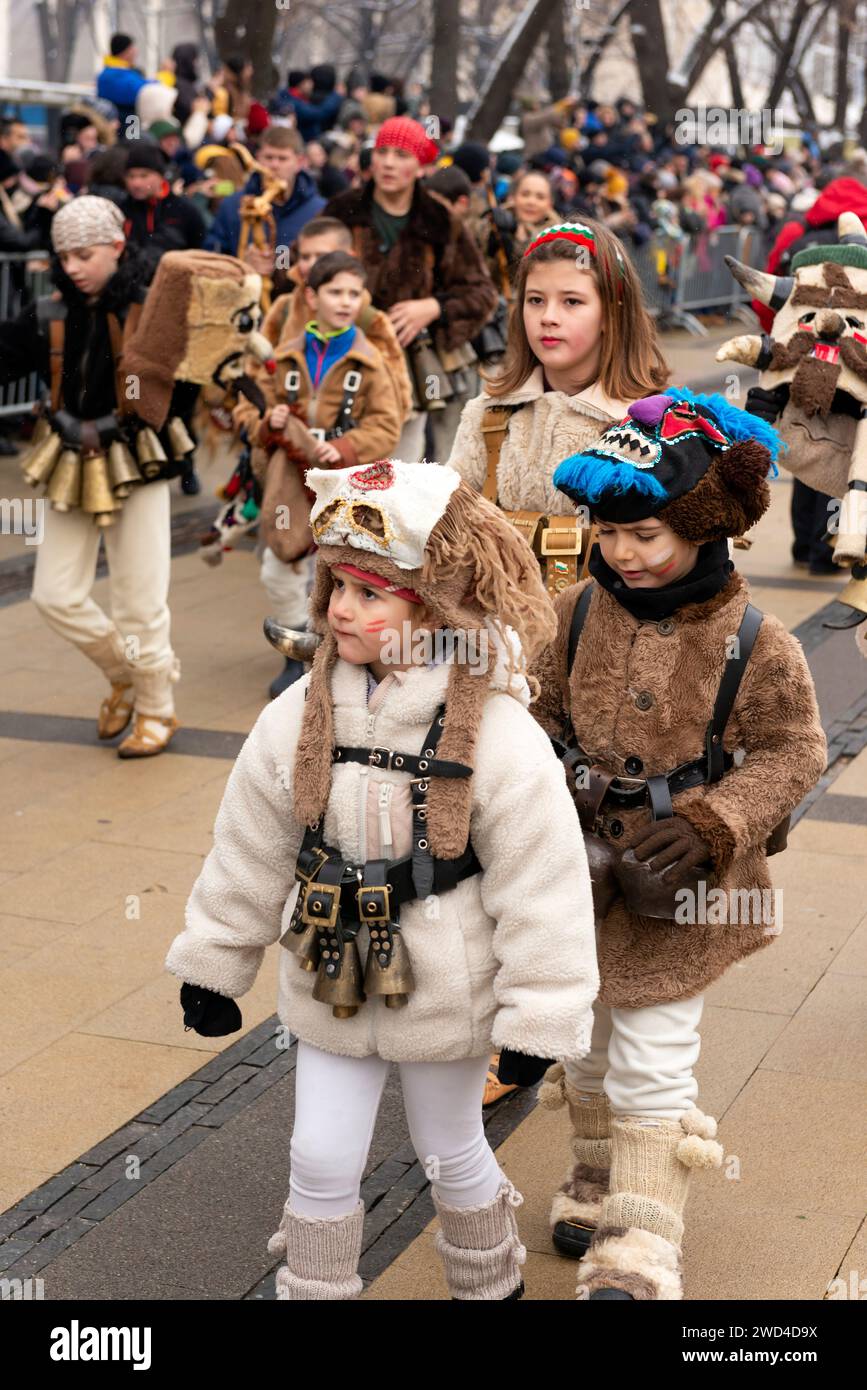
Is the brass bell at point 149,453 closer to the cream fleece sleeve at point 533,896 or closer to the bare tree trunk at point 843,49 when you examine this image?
the cream fleece sleeve at point 533,896

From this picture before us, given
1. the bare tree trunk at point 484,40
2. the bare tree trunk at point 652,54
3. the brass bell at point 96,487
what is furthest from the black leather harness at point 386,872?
the bare tree trunk at point 484,40

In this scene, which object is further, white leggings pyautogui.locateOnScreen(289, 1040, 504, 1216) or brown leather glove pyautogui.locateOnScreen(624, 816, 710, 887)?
brown leather glove pyautogui.locateOnScreen(624, 816, 710, 887)

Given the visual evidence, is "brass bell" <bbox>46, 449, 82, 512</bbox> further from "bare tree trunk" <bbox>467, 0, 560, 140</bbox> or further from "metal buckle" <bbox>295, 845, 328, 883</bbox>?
"bare tree trunk" <bbox>467, 0, 560, 140</bbox>

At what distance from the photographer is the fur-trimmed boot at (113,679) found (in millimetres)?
7648

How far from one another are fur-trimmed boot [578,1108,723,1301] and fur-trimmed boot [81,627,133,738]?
4.37 m

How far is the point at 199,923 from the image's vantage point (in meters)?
3.55

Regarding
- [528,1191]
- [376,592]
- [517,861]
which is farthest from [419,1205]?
[376,592]

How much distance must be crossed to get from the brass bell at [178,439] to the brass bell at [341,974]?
437 cm

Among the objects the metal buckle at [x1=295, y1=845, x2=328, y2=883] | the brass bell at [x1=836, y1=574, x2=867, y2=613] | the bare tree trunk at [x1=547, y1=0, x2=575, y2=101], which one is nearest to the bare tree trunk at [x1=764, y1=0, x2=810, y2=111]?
the bare tree trunk at [x1=547, y1=0, x2=575, y2=101]

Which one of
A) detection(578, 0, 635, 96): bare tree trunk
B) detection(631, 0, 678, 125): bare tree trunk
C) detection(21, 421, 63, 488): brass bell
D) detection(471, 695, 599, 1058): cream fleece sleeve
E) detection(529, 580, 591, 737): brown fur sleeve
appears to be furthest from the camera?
detection(578, 0, 635, 96): bare tree trunk

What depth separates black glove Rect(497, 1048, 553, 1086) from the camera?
330 centimetres

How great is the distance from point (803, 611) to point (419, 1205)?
6.52 m

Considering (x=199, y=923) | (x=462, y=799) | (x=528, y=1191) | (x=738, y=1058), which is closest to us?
(x=462, y=799)
